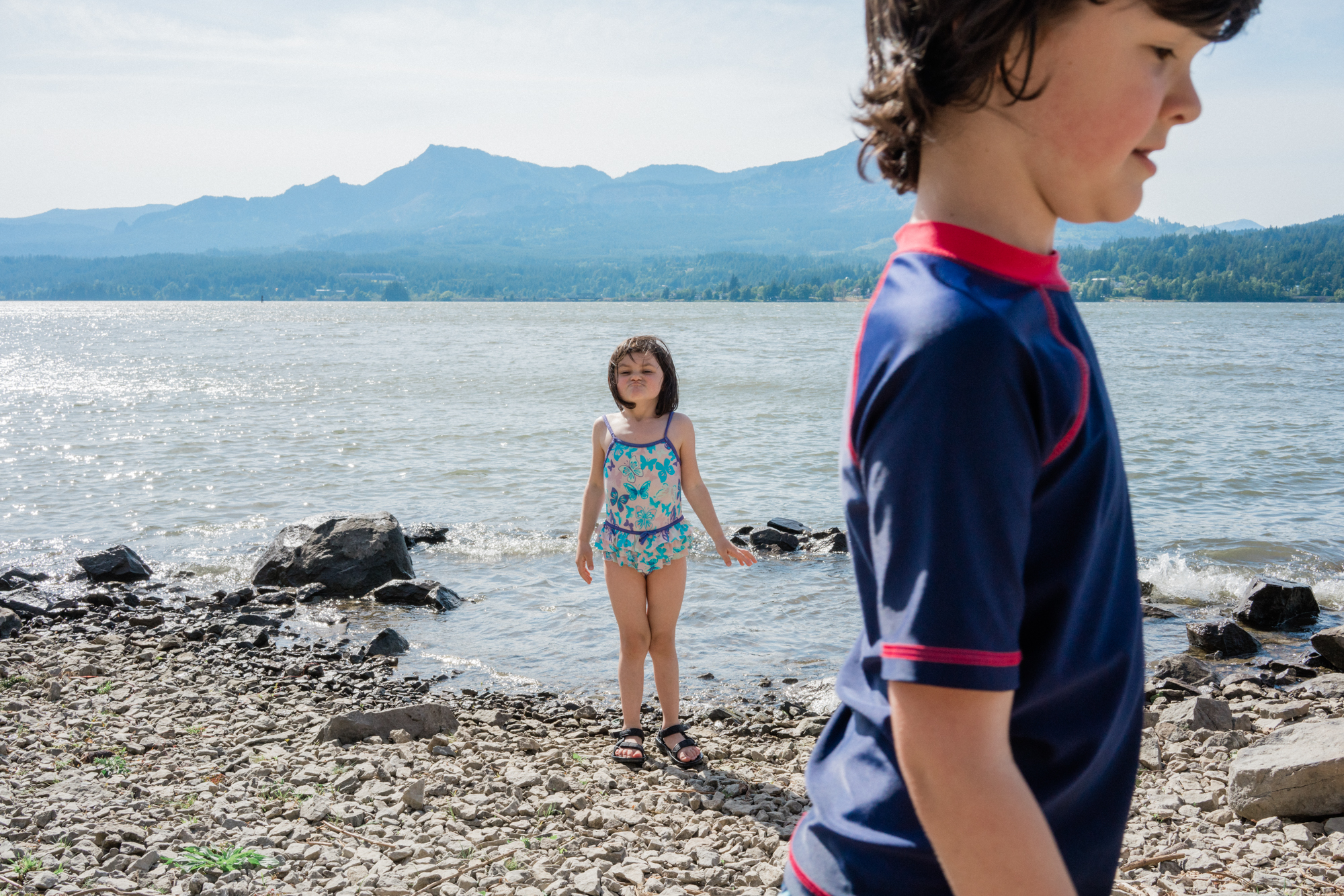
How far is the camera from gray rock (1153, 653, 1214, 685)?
316 inches

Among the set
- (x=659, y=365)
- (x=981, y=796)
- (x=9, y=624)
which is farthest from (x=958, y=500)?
(x=9, y=624)

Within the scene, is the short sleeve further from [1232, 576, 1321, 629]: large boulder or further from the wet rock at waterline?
the wet rock at waterline

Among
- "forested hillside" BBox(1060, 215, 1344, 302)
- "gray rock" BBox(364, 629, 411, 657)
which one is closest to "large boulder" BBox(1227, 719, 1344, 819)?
"gray rock" BBox(364, 629, 411, 657)

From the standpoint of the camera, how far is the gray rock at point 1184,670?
8.03 metres

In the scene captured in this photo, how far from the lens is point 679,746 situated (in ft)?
20.8

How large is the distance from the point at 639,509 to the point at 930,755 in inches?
210

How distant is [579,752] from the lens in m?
6.61

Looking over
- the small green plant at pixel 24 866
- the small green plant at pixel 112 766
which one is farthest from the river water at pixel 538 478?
the small green plant at pixel 24 866

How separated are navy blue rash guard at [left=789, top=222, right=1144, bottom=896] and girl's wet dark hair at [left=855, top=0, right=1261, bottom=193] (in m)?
0.14

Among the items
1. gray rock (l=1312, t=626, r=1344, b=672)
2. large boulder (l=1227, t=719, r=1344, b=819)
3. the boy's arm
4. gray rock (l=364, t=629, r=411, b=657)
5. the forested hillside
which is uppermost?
the forested hillside

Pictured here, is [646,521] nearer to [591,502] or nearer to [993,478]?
[591,502]

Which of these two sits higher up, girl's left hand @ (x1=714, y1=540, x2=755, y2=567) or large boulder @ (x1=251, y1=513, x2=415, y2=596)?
girl's left hand @ (x1=714, y1=540, x2=755, y2=567)

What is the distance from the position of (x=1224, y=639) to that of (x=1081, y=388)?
31.8 ft

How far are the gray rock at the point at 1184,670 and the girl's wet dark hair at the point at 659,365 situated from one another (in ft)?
16.2
